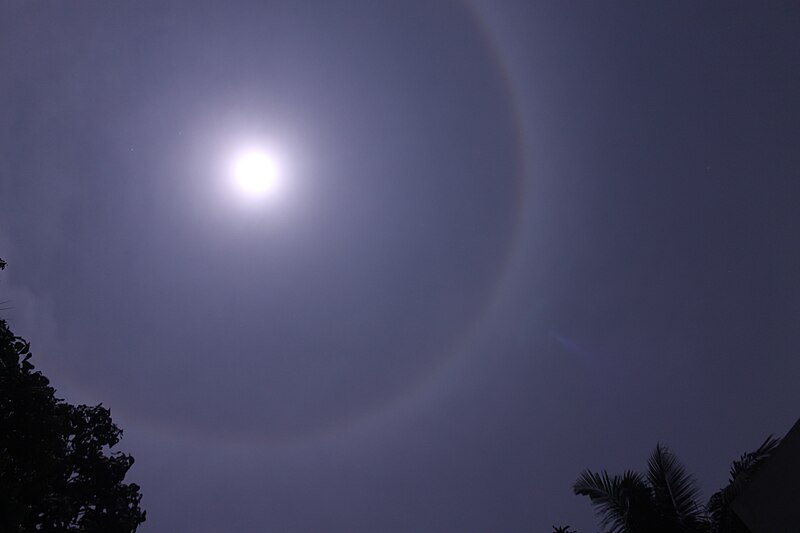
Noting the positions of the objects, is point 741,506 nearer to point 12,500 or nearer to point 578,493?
point 578,493

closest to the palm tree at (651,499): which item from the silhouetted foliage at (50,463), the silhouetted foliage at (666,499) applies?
the silhouetted foliage at (666,499)

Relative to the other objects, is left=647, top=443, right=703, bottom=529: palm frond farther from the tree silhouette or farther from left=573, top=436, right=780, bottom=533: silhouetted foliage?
the tree silhouette

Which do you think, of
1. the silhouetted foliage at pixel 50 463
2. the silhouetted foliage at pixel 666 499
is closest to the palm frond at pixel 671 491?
the silhouetted foliage at pixel 666 499

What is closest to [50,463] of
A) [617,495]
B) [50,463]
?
[50,463]

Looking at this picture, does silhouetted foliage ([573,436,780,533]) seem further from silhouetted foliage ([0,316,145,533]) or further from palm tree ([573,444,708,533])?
silhouetted foliage ([0,316,145,533])

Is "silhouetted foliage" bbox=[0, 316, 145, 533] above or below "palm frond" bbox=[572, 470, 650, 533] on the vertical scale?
above

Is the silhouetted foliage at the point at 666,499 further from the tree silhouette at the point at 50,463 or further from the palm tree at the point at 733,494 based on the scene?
the tree silhouette at the point at 50,463

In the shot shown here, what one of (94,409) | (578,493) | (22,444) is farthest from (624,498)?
(94,409)

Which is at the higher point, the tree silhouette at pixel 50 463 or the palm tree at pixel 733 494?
the tree silhouette at pixel 50 463

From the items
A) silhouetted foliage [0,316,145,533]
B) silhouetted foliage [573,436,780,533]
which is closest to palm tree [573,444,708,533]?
silhouetted foliage [573,436,780,533]
